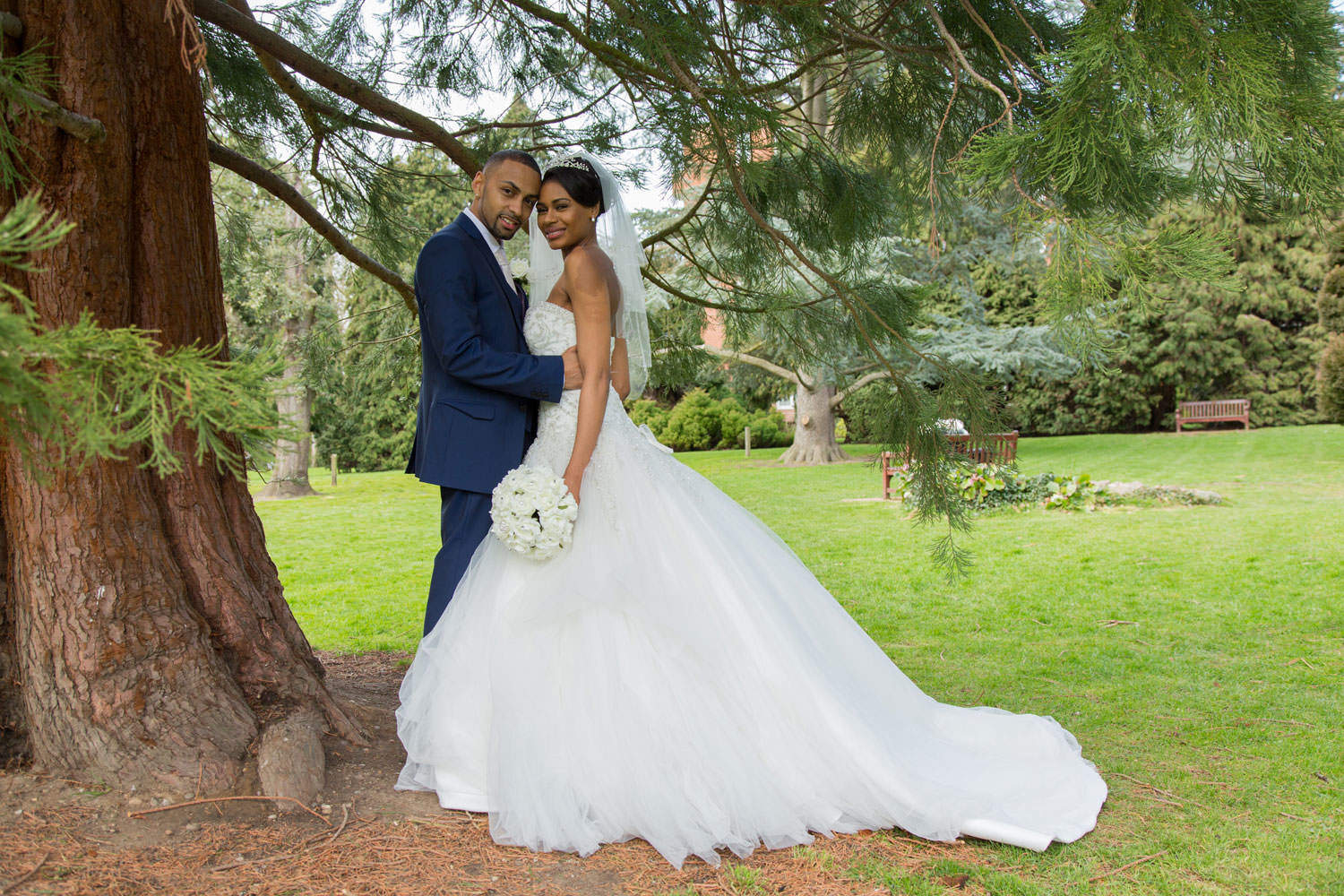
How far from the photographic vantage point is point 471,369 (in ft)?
8.70

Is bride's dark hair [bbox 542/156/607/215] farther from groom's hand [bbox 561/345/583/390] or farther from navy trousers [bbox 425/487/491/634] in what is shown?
navy trousers [bbox 425/487/491/634]

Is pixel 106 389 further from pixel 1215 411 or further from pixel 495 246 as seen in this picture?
pixel 1215 411

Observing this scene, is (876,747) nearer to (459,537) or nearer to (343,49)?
(459,537)

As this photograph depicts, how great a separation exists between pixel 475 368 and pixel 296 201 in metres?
1.60

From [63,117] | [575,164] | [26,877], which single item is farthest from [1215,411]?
[26,877]

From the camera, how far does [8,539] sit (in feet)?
7.65

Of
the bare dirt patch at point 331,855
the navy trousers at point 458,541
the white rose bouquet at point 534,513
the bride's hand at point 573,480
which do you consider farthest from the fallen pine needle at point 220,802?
the bride's hand at point 573,480

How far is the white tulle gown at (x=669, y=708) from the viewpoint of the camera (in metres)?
2.36

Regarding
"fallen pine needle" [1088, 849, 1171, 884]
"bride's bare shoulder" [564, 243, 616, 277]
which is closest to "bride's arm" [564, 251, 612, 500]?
"bride's bare shoulder" [564, 243, 616, 277]

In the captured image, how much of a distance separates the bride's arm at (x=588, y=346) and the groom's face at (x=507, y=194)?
27 cm

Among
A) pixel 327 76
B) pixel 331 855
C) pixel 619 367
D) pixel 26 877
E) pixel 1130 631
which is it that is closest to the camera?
pixel 26 877

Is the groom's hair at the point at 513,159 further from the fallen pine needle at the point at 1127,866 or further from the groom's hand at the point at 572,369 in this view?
the fallen pine needle at the point at 1127,866

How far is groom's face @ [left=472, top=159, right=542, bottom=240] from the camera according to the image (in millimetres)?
2830

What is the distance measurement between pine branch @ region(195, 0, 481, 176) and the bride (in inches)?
40.4
